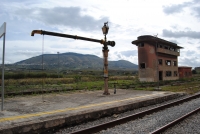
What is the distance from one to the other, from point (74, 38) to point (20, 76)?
29.4 metres

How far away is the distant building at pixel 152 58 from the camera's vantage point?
3416 cm

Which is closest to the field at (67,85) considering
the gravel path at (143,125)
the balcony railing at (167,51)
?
the gravel path at (143,125)

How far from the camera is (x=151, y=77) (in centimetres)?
3391

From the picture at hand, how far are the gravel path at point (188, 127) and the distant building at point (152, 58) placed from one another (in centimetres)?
2462

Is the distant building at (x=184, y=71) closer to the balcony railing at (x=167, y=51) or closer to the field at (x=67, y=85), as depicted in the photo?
the balcony railing at (x=167, y=51)

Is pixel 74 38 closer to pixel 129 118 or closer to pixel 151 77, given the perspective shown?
pixel 129 118

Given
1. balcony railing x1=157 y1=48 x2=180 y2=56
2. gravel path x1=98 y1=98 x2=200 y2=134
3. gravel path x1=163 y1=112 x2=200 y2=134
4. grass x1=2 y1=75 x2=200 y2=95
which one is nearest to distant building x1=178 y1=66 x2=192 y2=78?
balcony railing x1=157 y1=48 x2=180 y2=56

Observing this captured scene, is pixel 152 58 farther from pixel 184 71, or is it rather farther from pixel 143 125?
pixel 143 125

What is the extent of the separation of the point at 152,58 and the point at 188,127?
29.0 meters

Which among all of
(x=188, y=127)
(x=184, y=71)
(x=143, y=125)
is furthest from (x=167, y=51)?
(x=143, y=125)

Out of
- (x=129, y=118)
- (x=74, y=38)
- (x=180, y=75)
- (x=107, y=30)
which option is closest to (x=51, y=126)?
(x=129, y=118)

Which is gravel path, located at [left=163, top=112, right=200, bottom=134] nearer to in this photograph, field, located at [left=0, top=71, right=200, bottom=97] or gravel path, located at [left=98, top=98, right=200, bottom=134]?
gravel path, located at [left=98, top=98, right=200, bottom=134]

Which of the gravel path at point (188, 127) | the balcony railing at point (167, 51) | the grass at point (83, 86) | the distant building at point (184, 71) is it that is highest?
the balcony railing at point (167, 51)

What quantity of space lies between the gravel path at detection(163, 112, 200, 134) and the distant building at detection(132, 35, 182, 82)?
80.8 feet
